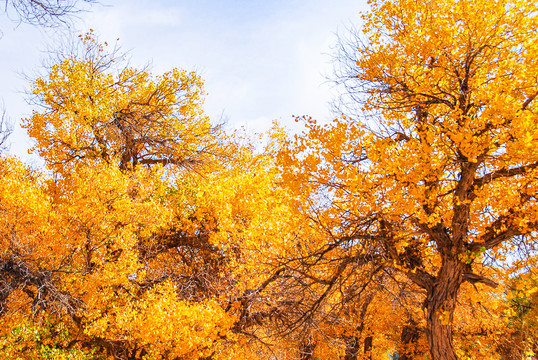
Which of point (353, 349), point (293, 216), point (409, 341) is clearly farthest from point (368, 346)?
point (293, 216)

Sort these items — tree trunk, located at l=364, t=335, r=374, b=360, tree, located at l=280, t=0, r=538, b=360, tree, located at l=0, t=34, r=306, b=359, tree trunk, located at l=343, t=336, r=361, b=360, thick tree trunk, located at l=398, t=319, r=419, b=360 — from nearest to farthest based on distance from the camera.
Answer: tree, located at l=280, t=0, r=538, b=360 < tree, located at l=0, t=34, r=306, b=359 < tree trunk, located at l=343, t=336, r=361, b=360 < thick tree trunk, located at l=398, t=319, r=419, b=360 < tree trunk, located at l=364, t=335, r=374, b=360

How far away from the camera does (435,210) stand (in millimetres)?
6410

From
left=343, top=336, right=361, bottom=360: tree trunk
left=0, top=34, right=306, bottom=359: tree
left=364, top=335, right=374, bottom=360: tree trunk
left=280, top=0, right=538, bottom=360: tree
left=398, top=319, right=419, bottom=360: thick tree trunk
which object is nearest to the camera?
left=280, top=0, right=538, bottom=360: tree

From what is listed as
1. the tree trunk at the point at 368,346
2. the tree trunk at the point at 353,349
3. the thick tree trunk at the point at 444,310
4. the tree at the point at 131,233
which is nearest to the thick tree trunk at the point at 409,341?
the tree trunk at the point at 368,346

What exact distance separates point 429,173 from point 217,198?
24.2ft

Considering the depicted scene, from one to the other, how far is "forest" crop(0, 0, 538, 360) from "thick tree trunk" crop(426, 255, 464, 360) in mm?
34

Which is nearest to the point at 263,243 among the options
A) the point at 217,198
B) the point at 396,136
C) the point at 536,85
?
the point at 217,198

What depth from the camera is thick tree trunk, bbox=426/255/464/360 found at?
626 centimetres

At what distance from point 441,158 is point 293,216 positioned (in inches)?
144

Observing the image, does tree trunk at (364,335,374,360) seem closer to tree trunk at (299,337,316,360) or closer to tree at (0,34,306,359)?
tree trunk at (299,337,316,360)

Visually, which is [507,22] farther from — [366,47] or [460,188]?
[460,188]

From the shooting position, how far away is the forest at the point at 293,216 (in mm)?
6121

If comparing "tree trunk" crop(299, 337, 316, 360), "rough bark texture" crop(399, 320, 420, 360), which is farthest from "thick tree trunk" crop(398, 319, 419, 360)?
"tree trunk" crop(299, 337, 316, 360)

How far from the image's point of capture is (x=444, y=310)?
20.8 feet
